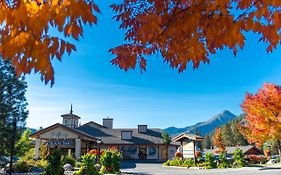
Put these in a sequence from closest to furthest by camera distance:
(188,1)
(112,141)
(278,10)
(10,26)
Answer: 1. (10,26)
2. (278,10)
3. (188,1)
4. (112,141)

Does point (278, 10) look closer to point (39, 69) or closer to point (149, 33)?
point (149, 33)

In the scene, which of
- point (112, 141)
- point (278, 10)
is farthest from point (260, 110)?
point (112, 141)

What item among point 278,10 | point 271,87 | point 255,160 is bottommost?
point 255,160

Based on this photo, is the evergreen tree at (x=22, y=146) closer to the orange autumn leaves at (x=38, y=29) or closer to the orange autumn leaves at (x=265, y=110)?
the orange autumn leaves at (x=265, y=110)

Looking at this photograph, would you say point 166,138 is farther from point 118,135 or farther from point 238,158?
point 238,158

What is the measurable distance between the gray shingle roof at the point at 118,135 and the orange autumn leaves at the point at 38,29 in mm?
50866

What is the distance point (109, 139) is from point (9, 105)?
102 feet

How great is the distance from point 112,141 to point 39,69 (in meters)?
51.6

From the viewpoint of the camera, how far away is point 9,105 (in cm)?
2409

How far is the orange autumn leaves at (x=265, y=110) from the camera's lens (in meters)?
25.9

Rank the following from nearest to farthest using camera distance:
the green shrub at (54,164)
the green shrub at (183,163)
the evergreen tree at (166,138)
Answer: the green shrub at (54,164)
the green shrub at (183,163)
the evergreen tree at (166,138)

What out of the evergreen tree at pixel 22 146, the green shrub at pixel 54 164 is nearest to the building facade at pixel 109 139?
the evergreen tree at pixel 22 146

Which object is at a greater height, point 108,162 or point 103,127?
point 103,127

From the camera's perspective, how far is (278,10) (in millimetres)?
3270
